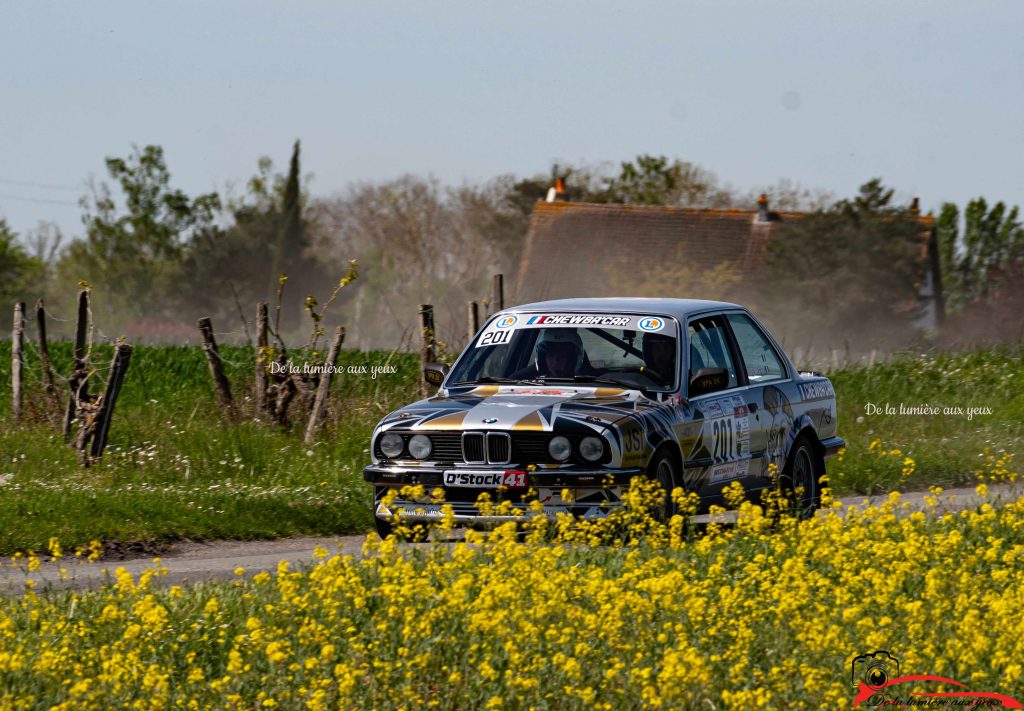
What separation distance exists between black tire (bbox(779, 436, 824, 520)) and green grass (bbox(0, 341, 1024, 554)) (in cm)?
294

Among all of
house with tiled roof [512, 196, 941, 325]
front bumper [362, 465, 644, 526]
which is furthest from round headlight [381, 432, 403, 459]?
house with tiled roof [512, 196, 941, 325]

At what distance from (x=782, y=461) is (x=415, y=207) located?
232 feet

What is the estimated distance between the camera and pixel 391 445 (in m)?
11.1

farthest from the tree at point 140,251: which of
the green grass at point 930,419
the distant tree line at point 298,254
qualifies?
the green grass at point 930,419

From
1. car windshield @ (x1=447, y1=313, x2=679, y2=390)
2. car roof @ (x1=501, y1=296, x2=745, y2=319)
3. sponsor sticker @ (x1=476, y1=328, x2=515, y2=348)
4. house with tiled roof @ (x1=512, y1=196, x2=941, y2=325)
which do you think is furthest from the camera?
house with tiled roof @ (x1=512, y1=196, x2=941, y2=325)

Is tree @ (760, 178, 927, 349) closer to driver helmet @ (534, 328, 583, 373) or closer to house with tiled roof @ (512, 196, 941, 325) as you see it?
house with tiled roof @ (512, 196, 941, 325)

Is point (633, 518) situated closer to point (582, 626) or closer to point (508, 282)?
point (582, 626)

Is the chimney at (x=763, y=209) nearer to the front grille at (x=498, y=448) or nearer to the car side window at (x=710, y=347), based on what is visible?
the car side window at (x=710, y=347)

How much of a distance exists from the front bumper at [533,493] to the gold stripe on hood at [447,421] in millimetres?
278

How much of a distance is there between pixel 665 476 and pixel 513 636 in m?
4.25

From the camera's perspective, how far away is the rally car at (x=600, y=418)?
1062cm

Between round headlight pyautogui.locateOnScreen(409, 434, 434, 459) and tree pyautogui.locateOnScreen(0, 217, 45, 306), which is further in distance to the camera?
tree pyautogui.locateOnScreen(0, 217, 45, 306)

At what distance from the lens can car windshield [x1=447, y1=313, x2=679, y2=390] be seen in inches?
460

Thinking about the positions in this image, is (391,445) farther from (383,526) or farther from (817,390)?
(817,390)
